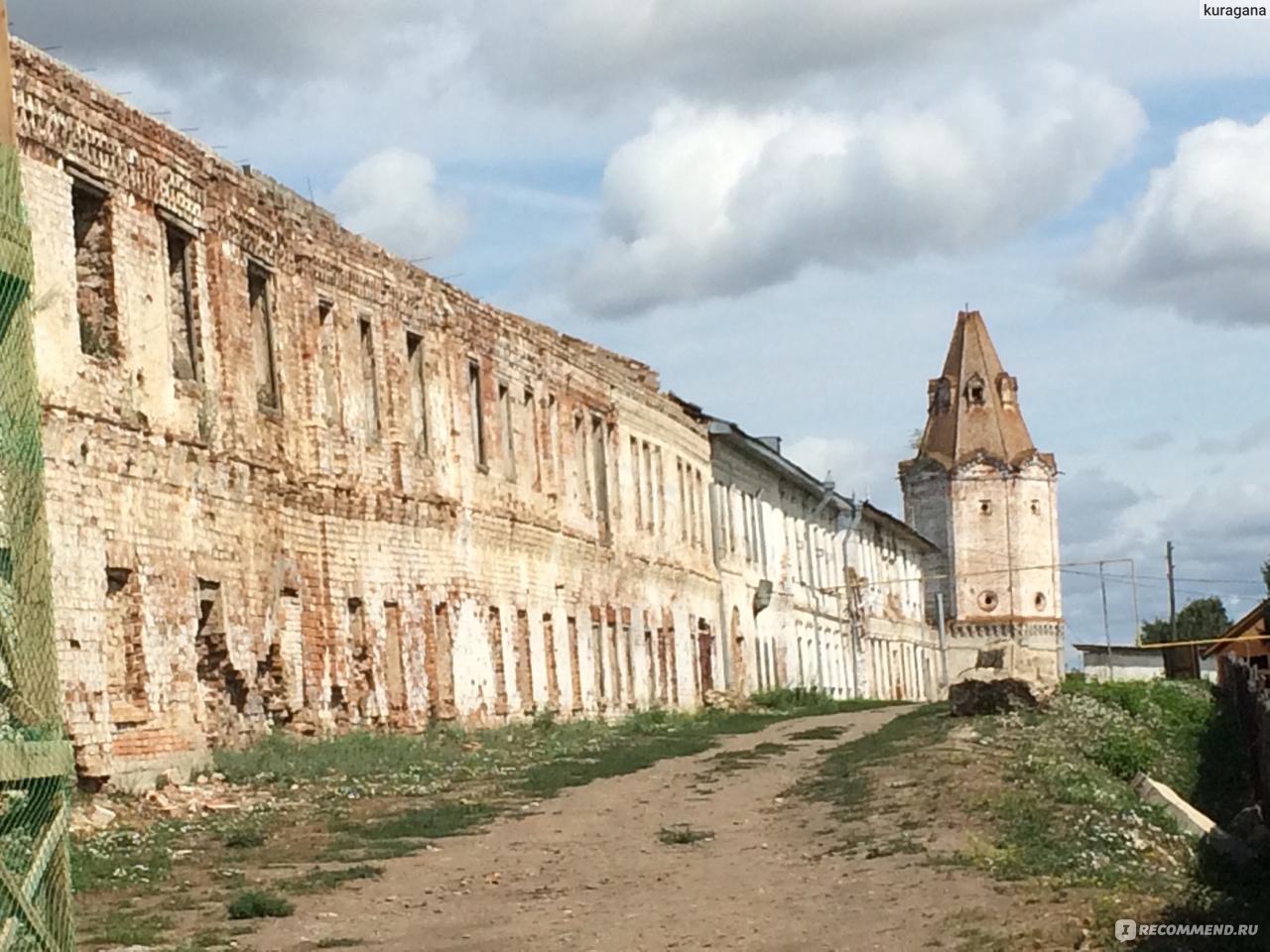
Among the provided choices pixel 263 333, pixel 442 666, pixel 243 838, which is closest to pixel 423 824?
pixel 243 838

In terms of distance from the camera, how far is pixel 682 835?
1627 cm

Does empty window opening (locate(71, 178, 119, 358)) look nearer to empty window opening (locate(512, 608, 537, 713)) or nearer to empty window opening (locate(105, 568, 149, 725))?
empty window opening (locate(105, 568, 149, 725))

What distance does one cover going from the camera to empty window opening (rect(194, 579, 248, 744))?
2177 cm

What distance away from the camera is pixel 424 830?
16797 mm

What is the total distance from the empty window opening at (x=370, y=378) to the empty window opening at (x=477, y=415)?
4.07 metres

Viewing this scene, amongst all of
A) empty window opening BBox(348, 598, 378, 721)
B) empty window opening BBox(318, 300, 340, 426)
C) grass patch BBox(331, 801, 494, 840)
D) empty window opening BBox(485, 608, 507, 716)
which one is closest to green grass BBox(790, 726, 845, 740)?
empty window opening BBox(485, 608, 507, 716)

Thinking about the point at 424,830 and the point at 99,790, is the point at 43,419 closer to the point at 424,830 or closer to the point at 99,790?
the point at 99,790

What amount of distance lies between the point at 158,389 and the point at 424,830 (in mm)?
6278

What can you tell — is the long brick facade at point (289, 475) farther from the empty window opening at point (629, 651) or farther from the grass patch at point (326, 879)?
the grass patch at point (326, 879)

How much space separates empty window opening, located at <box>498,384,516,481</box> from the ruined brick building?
6 centimetres

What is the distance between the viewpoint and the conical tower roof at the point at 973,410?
8788 centimetres

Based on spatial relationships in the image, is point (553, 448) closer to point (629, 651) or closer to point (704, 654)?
point (629, 651)

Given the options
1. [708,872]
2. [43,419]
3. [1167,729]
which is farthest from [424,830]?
[1167,729]

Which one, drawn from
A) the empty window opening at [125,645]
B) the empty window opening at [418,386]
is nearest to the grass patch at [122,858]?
the empty window opening at [125,645]
